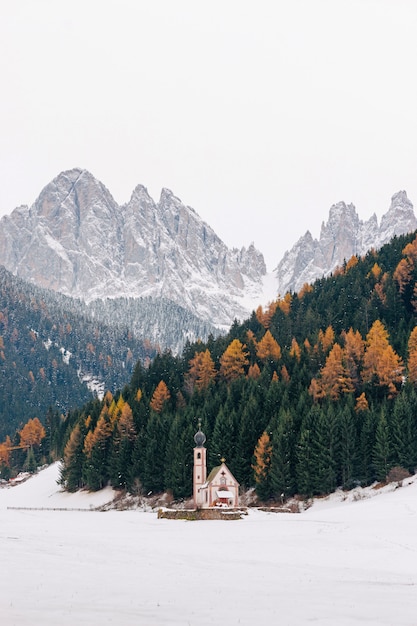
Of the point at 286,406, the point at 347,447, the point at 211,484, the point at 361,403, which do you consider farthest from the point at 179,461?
the point at 361,403

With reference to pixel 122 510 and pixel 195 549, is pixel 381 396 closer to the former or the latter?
pixel 122 510

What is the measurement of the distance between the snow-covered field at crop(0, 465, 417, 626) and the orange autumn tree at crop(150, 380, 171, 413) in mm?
47566

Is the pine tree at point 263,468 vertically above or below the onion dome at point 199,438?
below

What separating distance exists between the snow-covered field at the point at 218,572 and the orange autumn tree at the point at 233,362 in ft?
168

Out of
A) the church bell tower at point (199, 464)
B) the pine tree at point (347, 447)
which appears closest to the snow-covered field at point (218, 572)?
the pine tree at point (347, 447)

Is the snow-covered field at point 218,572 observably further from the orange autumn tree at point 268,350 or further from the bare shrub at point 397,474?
the orange autumn tree at point 268,350

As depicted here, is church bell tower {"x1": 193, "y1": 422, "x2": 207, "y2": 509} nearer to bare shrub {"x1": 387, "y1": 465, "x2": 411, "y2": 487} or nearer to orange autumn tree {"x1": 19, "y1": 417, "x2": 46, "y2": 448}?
bare shrub {"x1": 387, "y1": 465, "x2": 411, "y2": 487}

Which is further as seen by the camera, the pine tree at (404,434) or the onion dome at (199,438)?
the onion dome at (199,438)

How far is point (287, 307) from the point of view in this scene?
14062cm

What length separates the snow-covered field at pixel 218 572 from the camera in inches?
961

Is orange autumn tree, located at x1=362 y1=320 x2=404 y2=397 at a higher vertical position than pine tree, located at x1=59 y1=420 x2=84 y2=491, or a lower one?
higher

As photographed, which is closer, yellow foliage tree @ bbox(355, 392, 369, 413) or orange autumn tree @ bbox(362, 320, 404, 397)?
yellow foliage tree @ bbox(355, 392, 369, 413)

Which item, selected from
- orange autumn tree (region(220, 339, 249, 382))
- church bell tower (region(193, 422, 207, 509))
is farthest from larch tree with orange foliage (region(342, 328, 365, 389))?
church bell tower (region(193, 422, 207, 509))

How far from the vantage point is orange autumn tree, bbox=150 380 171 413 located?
110438 millimetres
